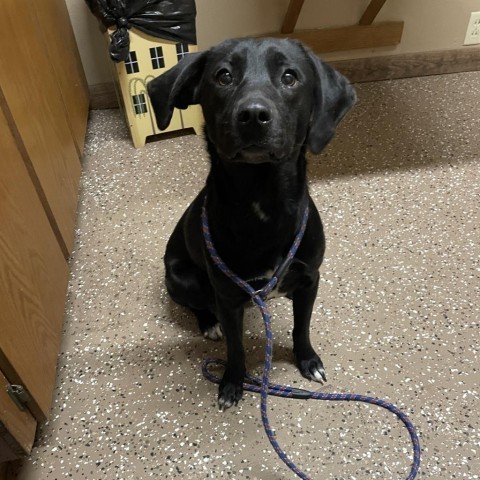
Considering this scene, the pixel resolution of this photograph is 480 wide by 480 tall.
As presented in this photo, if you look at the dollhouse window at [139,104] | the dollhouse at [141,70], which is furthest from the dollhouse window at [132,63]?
the dollhouse window at [139,104]

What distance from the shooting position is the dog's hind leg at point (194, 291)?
125 cm

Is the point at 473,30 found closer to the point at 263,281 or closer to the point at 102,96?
the point at 102,96

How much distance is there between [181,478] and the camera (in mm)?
1035

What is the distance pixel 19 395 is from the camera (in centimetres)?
98

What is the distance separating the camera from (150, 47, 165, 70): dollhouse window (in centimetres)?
191

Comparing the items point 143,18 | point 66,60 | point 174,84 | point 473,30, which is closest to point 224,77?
point 174,84

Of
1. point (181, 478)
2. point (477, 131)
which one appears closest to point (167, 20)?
point (477, 131)

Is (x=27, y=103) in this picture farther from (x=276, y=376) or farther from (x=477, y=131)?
(x=477, y=131)

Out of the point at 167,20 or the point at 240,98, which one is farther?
the point at 167,20

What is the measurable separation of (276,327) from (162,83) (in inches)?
28.3

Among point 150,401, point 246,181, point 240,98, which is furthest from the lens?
point 150,401

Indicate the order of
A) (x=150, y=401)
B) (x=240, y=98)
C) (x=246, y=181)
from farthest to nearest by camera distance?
(x=150, y=401)
(x=246, y=181)
(x=240, y=98)

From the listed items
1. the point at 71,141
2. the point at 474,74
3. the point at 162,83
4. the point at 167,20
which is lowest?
the point at 474,74

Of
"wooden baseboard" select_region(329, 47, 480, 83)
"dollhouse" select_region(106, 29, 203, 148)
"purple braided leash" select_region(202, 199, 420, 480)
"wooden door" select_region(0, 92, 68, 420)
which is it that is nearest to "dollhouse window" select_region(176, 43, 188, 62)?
"dollhouse" select_region(106, 29, 203, 148)
